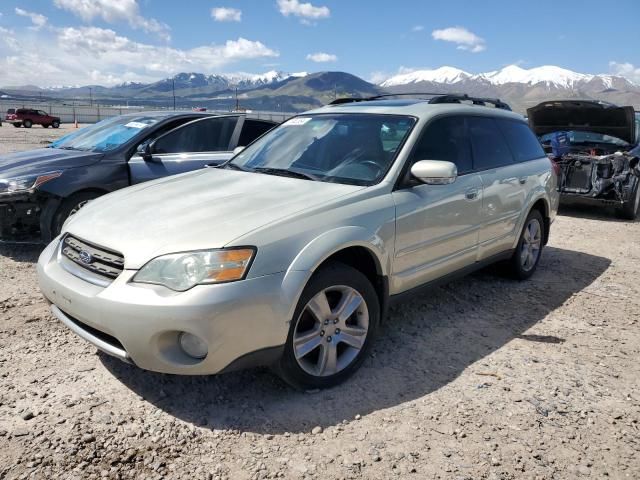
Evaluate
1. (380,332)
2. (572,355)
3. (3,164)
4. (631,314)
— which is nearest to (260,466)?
(380,332)

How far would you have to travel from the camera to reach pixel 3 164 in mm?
5457

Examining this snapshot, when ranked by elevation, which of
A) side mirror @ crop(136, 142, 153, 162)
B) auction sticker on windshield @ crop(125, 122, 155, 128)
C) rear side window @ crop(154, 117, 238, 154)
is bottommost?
side mirror @ crop(136, 142, 153, 162)

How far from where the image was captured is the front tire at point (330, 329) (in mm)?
2775

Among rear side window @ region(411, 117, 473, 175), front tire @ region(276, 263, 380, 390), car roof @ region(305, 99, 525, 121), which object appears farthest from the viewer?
car roof @ region(305, 99, 525, 121)

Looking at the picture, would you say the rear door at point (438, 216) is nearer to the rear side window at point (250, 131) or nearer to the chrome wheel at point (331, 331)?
the chrome wheel at point (331, 331)

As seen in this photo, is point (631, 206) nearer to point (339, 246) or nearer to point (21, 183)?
point (339, 246)

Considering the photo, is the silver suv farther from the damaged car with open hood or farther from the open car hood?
the open car hood

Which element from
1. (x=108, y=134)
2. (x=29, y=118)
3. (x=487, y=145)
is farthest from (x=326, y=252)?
(x=29, y=118)

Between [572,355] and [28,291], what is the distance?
14.1 feet

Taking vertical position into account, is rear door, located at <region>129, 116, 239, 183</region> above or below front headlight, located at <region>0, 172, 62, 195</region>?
above

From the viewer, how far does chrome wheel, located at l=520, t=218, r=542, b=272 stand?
16.6 ft

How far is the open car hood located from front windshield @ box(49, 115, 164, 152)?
6392mm

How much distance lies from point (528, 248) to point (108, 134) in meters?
4.90

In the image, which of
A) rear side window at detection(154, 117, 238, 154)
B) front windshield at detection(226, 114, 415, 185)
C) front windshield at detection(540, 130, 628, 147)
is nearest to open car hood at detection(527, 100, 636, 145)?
front windshield at detection(540, 130, 628, 147)
